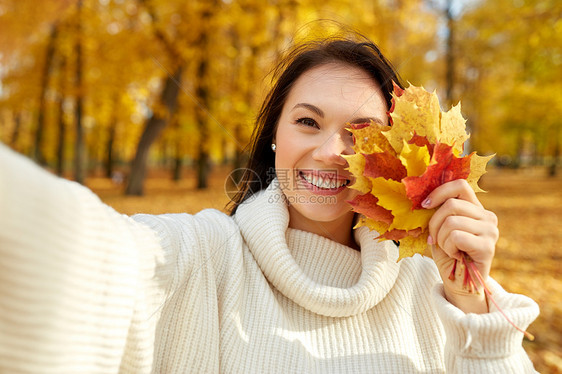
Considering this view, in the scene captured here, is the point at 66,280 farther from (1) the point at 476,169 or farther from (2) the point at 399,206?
(1) the point at 476,169

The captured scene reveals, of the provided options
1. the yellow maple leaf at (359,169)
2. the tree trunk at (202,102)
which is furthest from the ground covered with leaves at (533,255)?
the tree trunk at (202,102)

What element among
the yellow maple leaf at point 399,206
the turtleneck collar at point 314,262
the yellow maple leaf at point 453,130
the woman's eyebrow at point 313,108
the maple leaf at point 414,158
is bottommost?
the turtleneck collar at point 314,262

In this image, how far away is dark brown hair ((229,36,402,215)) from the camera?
182 cm

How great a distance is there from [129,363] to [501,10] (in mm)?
7420

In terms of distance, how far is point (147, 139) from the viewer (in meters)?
11.1

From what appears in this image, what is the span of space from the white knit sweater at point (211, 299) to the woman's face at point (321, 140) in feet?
0.37

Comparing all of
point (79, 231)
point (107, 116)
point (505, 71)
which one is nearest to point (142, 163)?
point (107, 116)

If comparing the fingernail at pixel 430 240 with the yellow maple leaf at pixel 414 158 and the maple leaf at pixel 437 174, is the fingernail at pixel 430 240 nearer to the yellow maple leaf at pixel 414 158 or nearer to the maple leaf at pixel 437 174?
the maple leaf at pixel 437 174

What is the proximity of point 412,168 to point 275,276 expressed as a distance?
67cm

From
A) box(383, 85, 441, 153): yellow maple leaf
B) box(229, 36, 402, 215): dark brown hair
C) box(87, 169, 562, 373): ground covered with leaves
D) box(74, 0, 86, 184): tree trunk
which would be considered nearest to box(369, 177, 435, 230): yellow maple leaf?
box(383, 85, 441, 153): yellow maple leaf

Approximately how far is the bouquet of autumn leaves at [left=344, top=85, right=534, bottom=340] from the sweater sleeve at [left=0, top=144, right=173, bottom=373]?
2.31ft

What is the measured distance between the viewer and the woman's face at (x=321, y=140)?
155 cm

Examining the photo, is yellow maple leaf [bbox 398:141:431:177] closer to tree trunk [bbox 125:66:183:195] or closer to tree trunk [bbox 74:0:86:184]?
tree trunk [bbox 125:66:183:195]

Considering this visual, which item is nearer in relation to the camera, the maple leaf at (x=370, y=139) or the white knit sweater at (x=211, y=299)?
the white knit sweater at (x=211, y=299)
